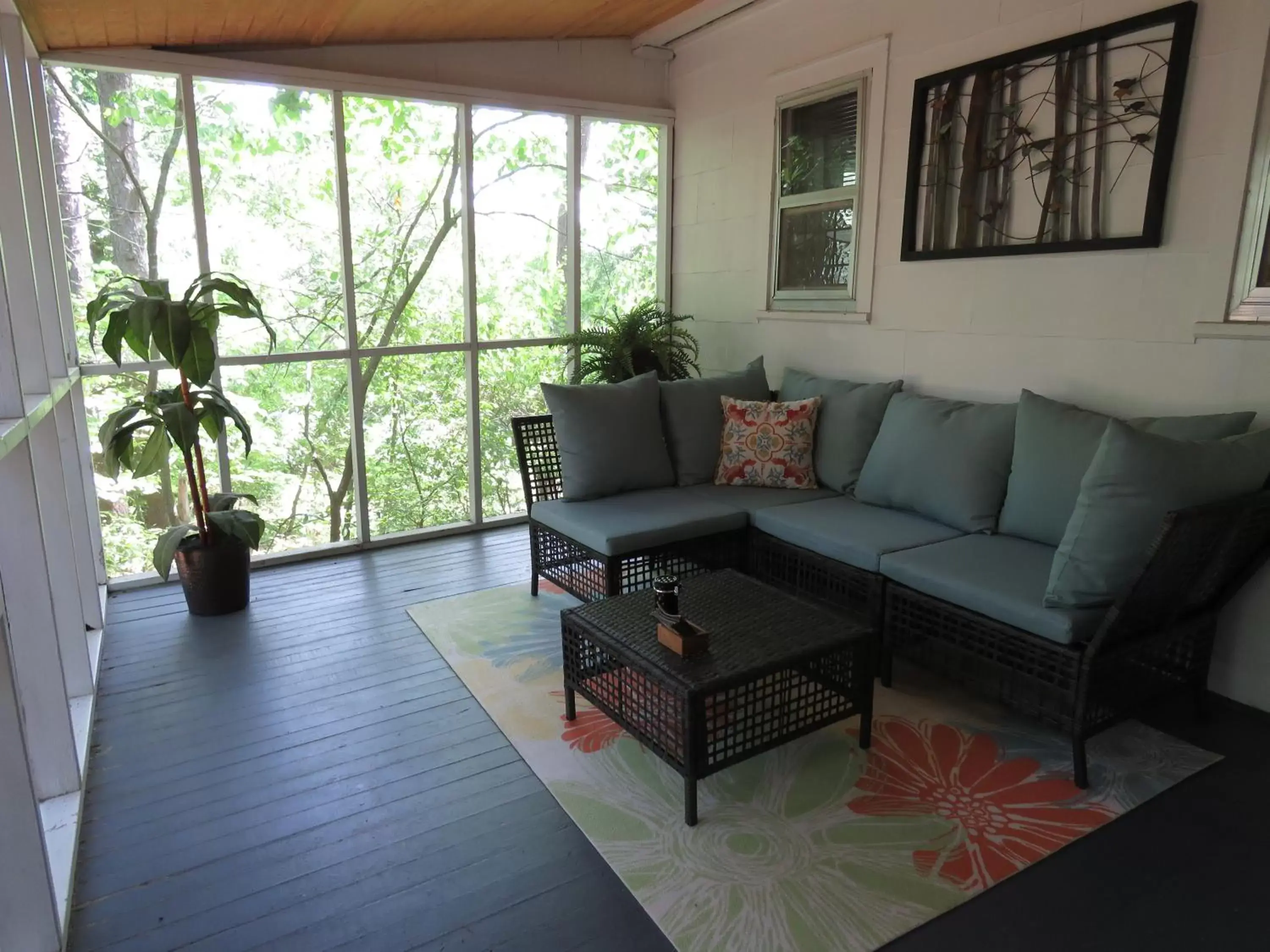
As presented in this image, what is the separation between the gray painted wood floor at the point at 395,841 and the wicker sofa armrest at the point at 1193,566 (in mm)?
446

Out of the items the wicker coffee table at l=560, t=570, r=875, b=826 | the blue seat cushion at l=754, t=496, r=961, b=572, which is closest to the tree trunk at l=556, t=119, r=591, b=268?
the blue seat cushion at l=754, t=496, r=961, b=572

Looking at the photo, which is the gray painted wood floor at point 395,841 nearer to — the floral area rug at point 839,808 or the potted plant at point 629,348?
the floral area rug at point 839,808

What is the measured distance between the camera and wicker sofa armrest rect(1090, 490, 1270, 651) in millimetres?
1850

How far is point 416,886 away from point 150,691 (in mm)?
1454

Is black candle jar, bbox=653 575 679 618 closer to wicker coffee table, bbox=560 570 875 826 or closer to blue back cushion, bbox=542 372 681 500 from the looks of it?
wicker coffee table, bbox=560 570 875 826

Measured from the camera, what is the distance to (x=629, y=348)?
433 centimetres

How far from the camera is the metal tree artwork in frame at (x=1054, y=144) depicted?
8.22 ft

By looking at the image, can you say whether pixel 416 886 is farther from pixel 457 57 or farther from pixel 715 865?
pixel 457 57

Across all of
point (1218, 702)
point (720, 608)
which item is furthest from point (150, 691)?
point (1218, 702)

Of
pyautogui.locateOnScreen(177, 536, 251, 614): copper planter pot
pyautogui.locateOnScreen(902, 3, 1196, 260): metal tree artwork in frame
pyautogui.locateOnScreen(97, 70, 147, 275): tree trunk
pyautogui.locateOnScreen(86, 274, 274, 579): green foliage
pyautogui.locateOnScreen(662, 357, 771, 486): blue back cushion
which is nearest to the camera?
pyautogui.locateOnScreen(902, 3, 1196, 260): metal tree artwork in frame

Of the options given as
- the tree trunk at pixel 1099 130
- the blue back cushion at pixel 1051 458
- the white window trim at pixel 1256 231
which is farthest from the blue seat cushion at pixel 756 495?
the white window trim at pixel 1256 231

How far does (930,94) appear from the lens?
3.20 meters

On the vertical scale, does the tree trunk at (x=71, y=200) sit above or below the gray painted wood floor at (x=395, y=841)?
above

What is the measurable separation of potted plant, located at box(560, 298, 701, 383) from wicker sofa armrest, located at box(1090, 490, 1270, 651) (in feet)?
8.84
